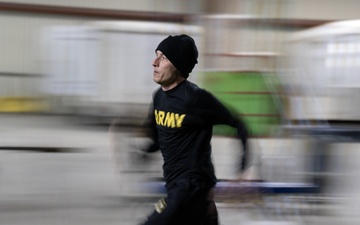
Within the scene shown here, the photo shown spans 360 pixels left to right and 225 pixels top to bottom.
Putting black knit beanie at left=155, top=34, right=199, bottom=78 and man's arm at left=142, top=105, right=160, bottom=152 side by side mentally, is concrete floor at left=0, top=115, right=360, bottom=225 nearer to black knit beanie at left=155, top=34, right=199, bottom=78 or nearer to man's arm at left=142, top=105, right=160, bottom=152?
man's arm at left=142, top=105, right=160, bottom=152

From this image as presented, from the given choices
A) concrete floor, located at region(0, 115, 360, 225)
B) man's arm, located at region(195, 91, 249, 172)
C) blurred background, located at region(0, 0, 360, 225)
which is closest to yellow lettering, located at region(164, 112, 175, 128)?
man's arm, located at region(195, 91, 249, 172)

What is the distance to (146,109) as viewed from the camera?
37.4 ft

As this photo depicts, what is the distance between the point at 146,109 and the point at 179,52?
8.39 m

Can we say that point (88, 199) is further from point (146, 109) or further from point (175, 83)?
point (146, 109)

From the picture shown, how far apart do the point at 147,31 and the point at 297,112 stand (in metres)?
6.25

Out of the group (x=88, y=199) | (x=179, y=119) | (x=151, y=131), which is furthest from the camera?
(x=88, y=199)

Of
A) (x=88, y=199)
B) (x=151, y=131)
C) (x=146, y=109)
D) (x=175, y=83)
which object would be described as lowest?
(x=88, y=199)

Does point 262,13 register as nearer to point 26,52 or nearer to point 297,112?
point 297,112

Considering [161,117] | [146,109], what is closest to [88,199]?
[161,117]

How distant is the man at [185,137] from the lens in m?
2.98

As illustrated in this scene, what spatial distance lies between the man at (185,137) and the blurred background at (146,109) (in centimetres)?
33

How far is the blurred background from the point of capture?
5.57 m

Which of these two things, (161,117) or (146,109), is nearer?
(161,117)

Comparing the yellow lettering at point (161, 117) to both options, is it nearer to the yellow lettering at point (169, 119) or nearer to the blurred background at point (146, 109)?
the yellow lettering at point (169, 119)
